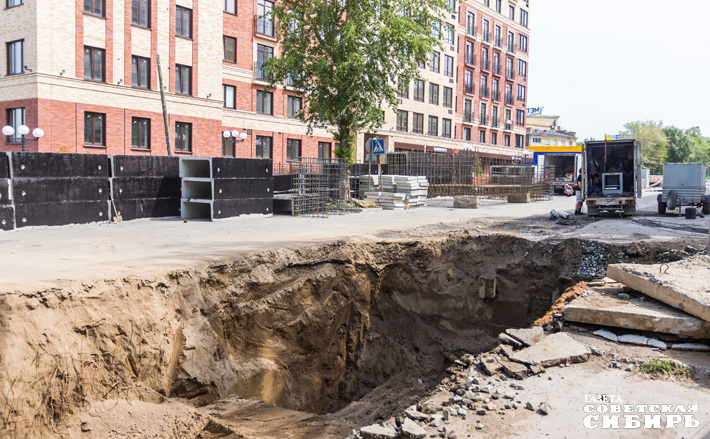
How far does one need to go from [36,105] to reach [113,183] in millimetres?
11855

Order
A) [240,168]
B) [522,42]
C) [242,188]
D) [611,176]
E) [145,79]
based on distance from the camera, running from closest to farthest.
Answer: [240,168] → [242,188] → [611,176] → [145,79] → [522,42]

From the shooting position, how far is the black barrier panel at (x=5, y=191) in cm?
1303

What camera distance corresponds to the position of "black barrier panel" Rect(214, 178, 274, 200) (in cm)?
1681

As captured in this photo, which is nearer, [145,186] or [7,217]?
[7,217]

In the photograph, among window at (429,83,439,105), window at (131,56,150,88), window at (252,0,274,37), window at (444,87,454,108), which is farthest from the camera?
window at (444,87,454,108)

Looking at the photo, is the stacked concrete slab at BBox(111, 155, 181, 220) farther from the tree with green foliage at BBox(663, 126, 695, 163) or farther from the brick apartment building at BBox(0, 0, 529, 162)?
the tree with green foliage at BBox(663, 126, 695, 163)

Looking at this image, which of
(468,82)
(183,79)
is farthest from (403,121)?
(183,79)

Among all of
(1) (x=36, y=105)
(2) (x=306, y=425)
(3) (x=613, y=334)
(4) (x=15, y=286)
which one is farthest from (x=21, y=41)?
(3) (x=613, y=334)

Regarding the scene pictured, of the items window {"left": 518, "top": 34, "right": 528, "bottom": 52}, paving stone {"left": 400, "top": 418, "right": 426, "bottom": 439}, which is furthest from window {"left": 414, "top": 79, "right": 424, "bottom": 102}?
paving stone {"left": 400, "top": 418, "right": 426, "bottom": 439}

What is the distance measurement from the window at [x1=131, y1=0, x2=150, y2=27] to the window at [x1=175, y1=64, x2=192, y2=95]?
2.63 m

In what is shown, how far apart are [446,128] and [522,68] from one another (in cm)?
1892

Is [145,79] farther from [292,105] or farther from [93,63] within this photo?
[292,105]

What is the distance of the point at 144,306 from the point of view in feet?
23.4

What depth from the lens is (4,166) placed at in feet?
43.2
